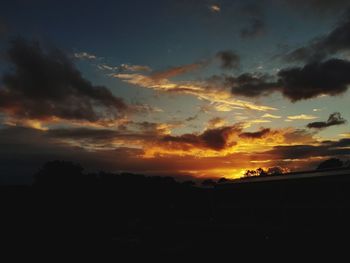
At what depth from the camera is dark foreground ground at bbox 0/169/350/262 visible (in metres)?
25.1

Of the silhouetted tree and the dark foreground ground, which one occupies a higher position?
the silhouetted tree

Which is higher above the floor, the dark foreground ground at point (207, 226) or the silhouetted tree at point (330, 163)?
the silhouetted tree at point (330, 163)

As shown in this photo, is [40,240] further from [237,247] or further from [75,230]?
[237,247]

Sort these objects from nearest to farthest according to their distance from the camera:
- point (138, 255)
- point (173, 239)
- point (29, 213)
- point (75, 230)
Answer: point (138, 255), point (173, 239), point (75, 230), point (29, 213)

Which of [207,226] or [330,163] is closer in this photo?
[207,226]

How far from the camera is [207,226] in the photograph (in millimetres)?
32000

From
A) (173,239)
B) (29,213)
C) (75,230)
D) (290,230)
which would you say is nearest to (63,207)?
(29,213)

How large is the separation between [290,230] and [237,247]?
518cm

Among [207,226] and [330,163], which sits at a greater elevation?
[330,163]

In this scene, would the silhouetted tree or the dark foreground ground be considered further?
the silhouetted tree

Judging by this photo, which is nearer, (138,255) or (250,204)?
(138,255)

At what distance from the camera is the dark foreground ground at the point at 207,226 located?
25125 millimetres

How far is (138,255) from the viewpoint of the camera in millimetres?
25203

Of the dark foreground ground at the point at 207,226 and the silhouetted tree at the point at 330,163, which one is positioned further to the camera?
the silhouetted tree at the point at 330,163
